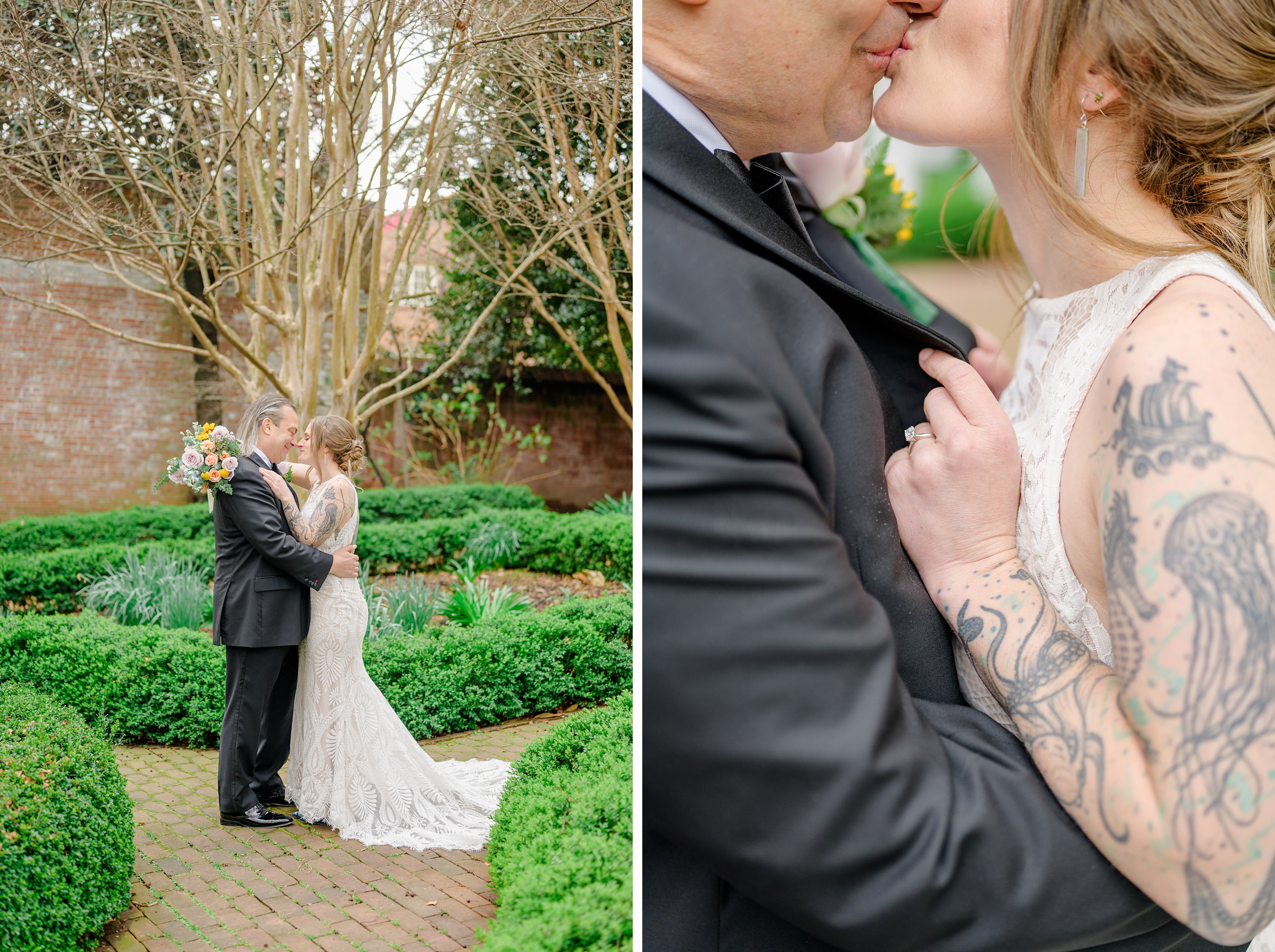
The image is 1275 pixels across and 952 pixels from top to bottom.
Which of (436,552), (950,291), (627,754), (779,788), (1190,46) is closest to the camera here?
(779,788)

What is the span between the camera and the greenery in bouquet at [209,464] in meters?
4.30

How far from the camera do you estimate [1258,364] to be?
3.48ft

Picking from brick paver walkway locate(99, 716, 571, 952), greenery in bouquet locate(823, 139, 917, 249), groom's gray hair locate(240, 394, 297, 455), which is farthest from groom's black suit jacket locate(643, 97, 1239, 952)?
groom's gray hair locate(240, 394, 297, 455)

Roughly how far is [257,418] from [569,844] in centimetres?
307

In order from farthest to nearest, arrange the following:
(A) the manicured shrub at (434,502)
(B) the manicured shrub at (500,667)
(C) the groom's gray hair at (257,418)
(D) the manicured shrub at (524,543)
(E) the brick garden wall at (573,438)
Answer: (E) the brick garden wall at (573,438) < (A) the manicured shrub at (434,502) < (D) the manicured shrub at (524,543) < (B) the manicured shrub at (500,667) < (C) the groom's gray hair at (257,418)

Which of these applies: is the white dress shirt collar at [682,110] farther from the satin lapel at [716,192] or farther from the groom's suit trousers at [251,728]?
the groom's suit trousers at [251,728]

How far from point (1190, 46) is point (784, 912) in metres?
1.25

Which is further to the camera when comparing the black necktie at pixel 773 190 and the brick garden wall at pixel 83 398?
the brick garden wall at pixel 83 398

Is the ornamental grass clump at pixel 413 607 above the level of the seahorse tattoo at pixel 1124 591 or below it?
below

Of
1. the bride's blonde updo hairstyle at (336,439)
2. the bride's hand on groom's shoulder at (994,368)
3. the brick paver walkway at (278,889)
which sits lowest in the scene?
the brick paver walkway at (278,889)

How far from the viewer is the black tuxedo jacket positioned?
4262 mm

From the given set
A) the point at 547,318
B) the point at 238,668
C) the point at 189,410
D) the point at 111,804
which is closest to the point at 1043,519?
the point at 111,804

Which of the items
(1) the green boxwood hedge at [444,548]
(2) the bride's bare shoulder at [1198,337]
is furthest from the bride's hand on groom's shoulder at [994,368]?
(1) the green boxwood hedge at [444,548]

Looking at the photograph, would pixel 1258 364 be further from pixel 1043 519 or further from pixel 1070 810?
pixel 1070 810
